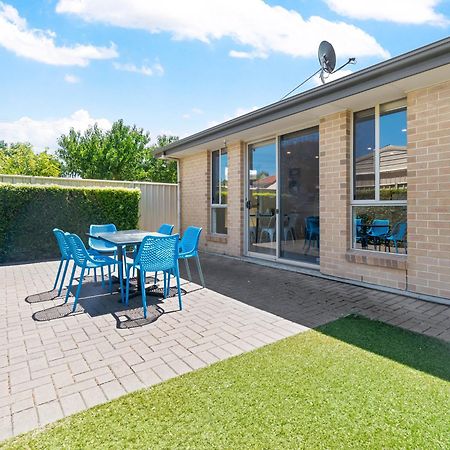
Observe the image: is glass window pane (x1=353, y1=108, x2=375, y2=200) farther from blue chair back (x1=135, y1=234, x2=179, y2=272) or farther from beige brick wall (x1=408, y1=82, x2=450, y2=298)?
blue chair back (x1=135, y1=234, x2=179, y2=272)

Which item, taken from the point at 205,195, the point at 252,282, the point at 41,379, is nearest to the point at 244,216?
the point at 205,195

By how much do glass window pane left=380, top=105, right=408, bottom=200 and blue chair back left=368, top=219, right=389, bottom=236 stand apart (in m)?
0.39

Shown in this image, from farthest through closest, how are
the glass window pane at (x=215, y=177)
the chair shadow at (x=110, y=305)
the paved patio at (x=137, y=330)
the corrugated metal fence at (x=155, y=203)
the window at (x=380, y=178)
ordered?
1. the corrugated metal fence at (x=155, y=203)
2. the glass window pane at (x=215, y=177)
3. the window at (x=380, y=178)
4. the chair shadow at (x=110, y=305)
5. the paved patio at (x=137, y=330)

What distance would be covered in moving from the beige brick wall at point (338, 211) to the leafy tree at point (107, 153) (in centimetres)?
2168

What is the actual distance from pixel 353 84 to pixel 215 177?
193 inches

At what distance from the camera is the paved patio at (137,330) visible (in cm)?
230

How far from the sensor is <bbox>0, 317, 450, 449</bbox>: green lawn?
177 cm

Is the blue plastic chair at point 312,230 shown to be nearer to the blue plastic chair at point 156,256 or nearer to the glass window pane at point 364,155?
the glass window pane at point 364,155

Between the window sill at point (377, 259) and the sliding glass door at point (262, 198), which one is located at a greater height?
the sliding glass door at point (262, 198)

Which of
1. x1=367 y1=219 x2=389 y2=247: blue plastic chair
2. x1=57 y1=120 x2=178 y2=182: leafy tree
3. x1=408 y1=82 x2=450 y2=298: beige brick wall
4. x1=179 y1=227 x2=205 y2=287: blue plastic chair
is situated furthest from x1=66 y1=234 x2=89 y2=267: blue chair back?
x1=57 y1=120 x2=178 y2=182: leafy tree

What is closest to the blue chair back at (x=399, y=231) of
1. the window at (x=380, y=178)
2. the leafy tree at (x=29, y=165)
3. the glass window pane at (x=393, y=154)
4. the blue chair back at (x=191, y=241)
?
the window at (x=380, y=178)

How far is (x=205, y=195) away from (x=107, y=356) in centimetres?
652

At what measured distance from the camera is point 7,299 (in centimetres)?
454

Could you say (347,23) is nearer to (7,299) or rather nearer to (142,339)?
(142,339)
